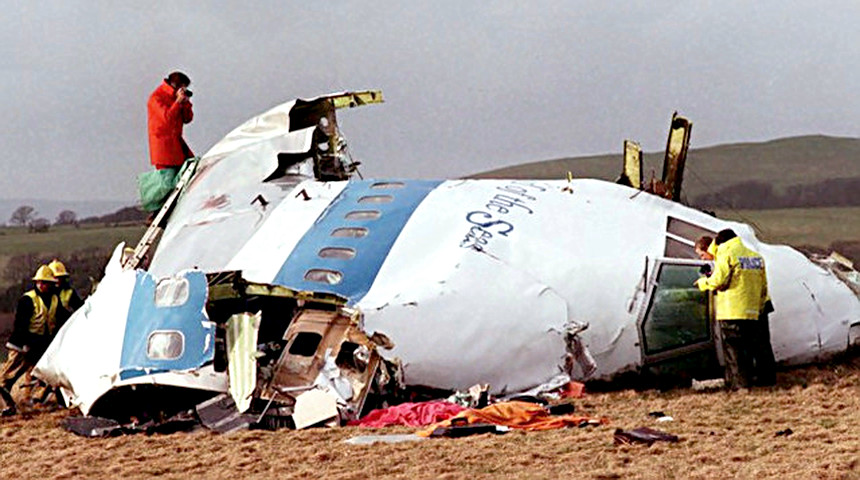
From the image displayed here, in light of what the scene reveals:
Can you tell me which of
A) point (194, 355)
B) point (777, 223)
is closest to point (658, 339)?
point (194, 355)

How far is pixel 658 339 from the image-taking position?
13352 mm

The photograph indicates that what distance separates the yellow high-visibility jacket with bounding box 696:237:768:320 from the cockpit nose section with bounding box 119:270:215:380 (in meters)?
5.07

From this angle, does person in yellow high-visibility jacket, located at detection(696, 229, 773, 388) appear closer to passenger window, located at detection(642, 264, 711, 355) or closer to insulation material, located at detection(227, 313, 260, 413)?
passenger window, located at detection(642, 264, 711, 355)

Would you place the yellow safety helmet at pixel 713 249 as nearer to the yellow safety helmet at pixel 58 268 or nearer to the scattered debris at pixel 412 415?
the scattered debris at pixel 412 415

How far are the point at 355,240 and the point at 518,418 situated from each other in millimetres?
2985

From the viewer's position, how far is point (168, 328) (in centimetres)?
1291

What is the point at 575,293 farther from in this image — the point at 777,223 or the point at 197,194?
the point at 777,223

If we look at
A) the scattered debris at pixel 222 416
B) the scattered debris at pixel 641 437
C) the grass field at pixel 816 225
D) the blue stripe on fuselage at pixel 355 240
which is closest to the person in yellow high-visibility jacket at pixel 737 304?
the scattered debris at pixel 641 437

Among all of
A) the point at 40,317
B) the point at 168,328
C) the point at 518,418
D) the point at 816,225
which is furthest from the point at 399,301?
the point at 816,225

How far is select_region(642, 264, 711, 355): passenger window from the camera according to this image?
1334 cm

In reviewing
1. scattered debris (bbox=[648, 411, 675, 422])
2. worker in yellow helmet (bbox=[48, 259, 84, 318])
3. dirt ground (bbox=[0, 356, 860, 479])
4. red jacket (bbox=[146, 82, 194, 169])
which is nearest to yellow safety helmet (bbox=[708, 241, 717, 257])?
dirt ground (bbox=[0, 356, 860, 479])

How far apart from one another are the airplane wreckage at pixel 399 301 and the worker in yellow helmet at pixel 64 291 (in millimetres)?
1498

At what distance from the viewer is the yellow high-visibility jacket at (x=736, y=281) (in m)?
13.1

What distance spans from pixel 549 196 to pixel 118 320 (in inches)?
191
